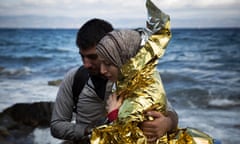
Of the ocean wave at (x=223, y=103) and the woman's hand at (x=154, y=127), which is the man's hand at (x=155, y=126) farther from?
the ocean wave at (x=223, y=103)

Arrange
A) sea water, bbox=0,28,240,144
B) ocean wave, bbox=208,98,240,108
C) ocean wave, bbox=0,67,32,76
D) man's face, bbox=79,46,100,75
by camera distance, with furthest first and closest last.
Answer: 1. ocean wave, bbox=0,67,32,76
2. ocean wave, bbox=208,98,240,108
3. sea water, bbox=0,28,240,144
4. man's face, bbox=79,46,100,75

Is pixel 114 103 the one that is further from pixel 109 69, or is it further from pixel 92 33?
pixel 92 33

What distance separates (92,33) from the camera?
2.04m

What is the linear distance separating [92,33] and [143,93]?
0.59 meters

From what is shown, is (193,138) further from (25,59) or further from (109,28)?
(25,59)

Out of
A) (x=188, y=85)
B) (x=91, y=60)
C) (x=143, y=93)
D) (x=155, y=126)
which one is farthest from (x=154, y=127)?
(x=188, y=85)

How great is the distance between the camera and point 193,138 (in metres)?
1.68

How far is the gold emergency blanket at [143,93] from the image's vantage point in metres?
1.57

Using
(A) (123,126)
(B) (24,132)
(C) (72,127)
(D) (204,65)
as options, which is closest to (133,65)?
(A) (123,126)

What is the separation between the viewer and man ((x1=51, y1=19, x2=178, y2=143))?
204cm

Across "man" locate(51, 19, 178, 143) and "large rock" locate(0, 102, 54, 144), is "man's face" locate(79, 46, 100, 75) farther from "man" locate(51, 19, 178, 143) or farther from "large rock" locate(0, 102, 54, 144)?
"large rock" locate(0, 102, 54, 144)

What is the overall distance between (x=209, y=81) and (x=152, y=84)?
10.2 m

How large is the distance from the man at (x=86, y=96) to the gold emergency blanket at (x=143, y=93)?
1.20 feet

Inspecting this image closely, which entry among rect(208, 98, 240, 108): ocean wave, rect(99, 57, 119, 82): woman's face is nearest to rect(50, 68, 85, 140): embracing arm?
rect(99, 57, 119, 82): woman's face
